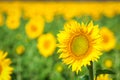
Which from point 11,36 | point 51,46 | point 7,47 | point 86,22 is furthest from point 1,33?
point 86,22

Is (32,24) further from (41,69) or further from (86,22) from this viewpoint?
(86,22)

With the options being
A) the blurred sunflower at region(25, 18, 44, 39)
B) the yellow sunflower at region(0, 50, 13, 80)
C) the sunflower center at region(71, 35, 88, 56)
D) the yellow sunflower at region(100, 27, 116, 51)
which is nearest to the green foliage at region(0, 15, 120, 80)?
the yellow sunflower at region(100, 27, 116, 51)

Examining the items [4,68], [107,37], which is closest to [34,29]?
[107,37]

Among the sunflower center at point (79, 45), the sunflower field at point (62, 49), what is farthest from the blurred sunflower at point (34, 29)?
the sunflower center at point (79, 45)

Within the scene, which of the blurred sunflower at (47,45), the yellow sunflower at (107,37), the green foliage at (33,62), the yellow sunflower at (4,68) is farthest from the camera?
the blurred sunflower at (47,45)

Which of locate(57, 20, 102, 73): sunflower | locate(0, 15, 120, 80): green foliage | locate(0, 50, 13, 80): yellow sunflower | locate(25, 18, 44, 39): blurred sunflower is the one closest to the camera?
locate(57, 20, 102, 73): sunflower

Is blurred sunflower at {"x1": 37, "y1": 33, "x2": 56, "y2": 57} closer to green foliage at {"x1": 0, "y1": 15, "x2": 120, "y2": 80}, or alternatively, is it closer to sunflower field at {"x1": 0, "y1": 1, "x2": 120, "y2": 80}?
sunflower field at {"x1": 0, "y1": 1, "x2": 120, "y2": 80}

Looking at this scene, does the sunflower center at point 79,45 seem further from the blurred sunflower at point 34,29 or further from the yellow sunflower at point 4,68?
the blurred sunflower at point 34,29
